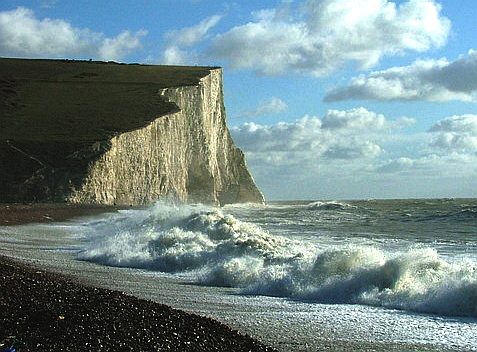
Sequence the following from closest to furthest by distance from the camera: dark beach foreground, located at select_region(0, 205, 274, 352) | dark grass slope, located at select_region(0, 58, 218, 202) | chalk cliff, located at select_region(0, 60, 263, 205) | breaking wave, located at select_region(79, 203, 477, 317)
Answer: dark beach foreground, located at select_region(0, 205, 274, 352) → breaking wave, located at select_region(79, 203, 477, 317) → dark grass slope, located at select_region(0, 58, 218, 202) → chalk cliff, located at select_region(0, 60, 263, 205)

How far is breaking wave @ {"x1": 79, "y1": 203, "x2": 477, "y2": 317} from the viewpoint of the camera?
36.4 feet

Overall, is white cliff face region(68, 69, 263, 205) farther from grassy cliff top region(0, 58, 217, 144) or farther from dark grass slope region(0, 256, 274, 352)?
dark grass slope region(0, 256, 274, 352)

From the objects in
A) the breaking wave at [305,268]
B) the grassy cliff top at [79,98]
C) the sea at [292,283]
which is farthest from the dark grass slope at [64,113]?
the breaking wave at [305,268]

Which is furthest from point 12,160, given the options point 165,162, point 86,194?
point 165,162

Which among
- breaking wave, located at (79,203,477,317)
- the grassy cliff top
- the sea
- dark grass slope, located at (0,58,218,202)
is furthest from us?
the grassy cliff top

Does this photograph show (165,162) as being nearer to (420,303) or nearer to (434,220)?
(434,220)

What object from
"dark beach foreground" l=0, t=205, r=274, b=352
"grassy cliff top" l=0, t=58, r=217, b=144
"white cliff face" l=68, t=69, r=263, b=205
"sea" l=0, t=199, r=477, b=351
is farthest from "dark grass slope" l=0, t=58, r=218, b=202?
"dark beach foreground" l=0, t=205, r=274, b=352

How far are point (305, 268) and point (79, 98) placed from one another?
207 feet

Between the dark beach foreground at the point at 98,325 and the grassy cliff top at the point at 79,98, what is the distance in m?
48.5

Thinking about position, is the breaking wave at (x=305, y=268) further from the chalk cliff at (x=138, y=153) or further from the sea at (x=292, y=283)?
the chalk cliff at (x=138, y=153)

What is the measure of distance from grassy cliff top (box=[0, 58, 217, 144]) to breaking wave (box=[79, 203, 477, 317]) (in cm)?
3954

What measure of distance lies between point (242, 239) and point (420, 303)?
7700mm

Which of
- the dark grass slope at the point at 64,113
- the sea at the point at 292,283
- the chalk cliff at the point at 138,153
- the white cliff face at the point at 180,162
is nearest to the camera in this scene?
the sea at the point at 292,283

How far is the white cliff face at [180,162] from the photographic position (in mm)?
58031
